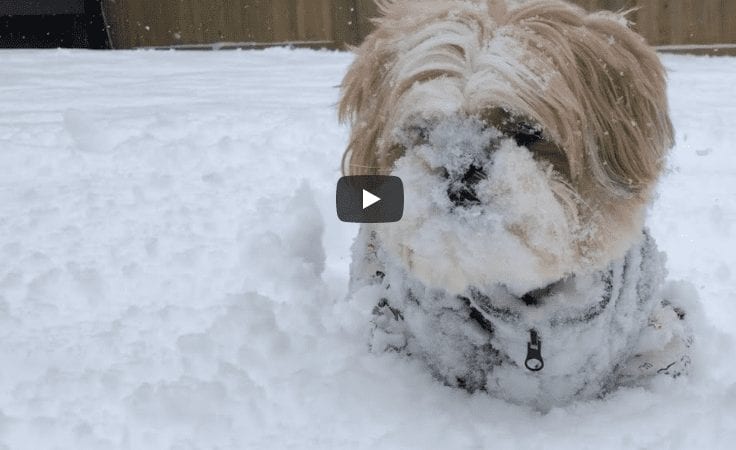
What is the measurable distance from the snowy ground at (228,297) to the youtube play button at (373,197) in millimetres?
576

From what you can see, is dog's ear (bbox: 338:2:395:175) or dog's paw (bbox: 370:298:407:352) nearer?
dog's ear (bbox: 338:2:395:175)

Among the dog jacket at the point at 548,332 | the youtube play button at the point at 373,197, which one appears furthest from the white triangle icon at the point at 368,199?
the dog jacket at the point at 548,332

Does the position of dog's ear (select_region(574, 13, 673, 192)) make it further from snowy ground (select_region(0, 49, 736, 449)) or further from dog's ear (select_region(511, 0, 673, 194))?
snowy ground (select_region(0, 49, 736, 449))

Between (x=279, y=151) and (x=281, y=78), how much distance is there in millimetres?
2670

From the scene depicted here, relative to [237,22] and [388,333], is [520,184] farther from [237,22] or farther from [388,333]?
[237,22]

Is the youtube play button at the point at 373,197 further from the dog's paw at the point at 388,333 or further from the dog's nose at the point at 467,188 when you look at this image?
the dog's paw at the point at 388,333

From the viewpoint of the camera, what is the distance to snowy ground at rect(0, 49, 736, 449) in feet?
7.91

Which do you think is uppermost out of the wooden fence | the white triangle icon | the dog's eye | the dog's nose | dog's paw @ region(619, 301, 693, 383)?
the wooden fence

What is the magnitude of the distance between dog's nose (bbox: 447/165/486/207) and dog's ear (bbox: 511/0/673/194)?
327mm

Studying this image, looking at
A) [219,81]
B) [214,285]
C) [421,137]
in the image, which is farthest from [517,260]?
[219,81]

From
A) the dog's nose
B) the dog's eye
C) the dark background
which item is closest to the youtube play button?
the dog's nose

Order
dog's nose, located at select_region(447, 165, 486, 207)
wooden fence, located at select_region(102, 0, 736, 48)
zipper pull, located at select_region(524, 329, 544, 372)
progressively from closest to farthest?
dog's nose, located at select_region(447, 165, 486, 207) → zipper pull, located at select_region(524, 329, 544, 372) → wooden fence, located at select_region(102, 0, 736, 48)

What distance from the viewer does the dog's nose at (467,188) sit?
6.64 ft

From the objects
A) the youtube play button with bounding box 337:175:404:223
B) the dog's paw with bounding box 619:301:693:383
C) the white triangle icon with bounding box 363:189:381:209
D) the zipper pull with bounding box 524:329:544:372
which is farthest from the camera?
the dog's paw with bounding box 619:301:693:383
